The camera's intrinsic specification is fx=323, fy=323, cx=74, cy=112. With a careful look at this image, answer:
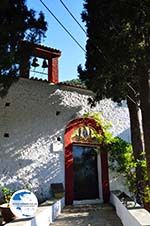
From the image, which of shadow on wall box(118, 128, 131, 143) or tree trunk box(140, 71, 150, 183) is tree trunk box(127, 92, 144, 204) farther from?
tree trunk box(140, 71, 150, 183)

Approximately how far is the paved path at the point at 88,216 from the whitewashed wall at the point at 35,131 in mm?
1514

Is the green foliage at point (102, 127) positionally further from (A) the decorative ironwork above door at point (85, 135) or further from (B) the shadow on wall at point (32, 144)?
(B) the shadow on wall at point (32, 144)

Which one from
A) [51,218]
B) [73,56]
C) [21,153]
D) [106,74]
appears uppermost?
[73,56]

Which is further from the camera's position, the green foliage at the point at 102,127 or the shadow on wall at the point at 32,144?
the green foliage at the point at 102,127

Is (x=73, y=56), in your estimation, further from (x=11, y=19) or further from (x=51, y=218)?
(x=51, y=218)

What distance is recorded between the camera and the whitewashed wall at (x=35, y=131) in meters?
11.6

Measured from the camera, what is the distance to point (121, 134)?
44.9 ft

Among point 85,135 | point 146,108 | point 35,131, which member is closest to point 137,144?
point 85,135

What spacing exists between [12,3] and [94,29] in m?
2.59

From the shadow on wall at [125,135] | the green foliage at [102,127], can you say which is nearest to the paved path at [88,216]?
the green foliage at [102,127]

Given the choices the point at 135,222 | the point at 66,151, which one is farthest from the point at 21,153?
the point at 135,222

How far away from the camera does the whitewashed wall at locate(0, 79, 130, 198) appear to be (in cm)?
1165

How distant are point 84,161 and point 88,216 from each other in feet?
12.1

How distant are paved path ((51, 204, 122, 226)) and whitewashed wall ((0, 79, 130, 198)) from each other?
151 centimetres
